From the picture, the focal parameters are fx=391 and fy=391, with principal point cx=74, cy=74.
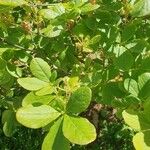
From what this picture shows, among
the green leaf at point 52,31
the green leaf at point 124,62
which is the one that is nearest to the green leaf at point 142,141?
the green leaf at point 124,62

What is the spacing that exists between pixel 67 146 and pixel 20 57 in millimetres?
964

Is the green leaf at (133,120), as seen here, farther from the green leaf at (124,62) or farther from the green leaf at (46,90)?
the green leaf at (124,62)

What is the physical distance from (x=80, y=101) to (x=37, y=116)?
141mm

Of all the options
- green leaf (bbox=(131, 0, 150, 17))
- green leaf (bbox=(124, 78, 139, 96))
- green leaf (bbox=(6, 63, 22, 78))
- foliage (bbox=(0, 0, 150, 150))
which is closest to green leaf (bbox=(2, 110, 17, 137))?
foliage (bbox=(0, 0, 150, 150))

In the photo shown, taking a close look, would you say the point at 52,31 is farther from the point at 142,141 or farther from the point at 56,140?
the point at 142,141

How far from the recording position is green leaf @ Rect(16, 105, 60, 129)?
3.28 ft

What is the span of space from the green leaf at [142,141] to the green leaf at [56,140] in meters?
0.18

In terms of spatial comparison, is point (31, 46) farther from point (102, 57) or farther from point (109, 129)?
point (109, 129)

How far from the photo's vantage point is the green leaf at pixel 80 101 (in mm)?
1081

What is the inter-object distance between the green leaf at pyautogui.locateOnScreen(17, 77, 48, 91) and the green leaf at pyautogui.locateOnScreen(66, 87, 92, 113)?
0.67 feet

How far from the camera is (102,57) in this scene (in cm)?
196

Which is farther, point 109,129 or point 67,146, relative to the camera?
point 109,129

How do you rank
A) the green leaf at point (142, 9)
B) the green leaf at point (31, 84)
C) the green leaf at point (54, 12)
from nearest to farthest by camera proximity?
the green leaf at point (142, 9) → the green leaf at point (31, 84) → the green leaf at point (54, 12)

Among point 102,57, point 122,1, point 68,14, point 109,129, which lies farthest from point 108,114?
point 68,14
